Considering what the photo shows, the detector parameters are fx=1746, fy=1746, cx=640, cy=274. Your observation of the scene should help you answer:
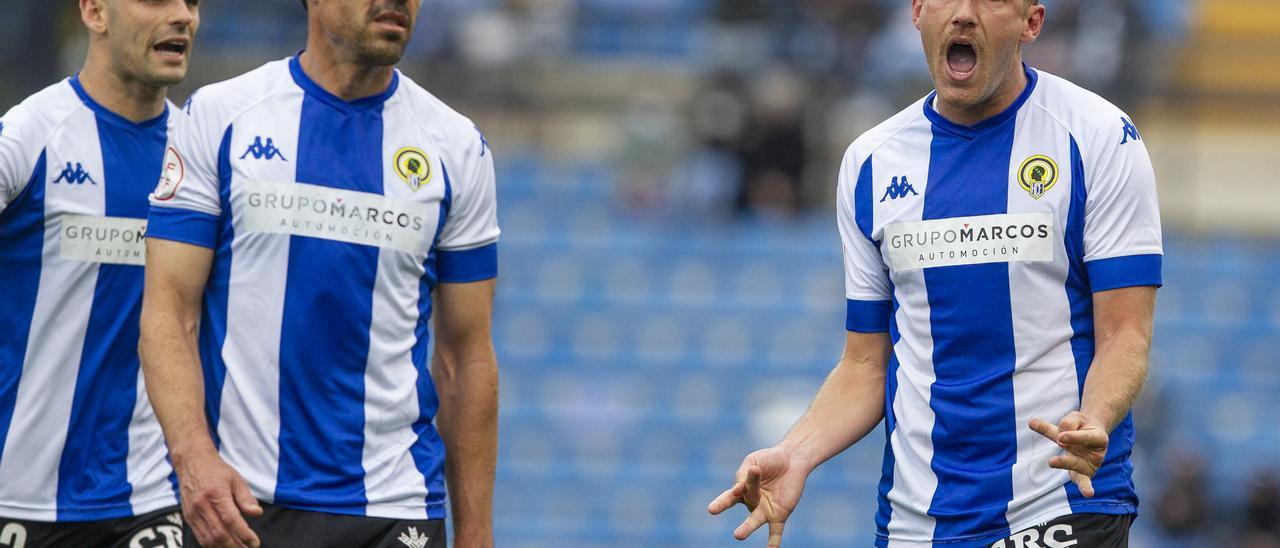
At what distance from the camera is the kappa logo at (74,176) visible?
4.88 meters

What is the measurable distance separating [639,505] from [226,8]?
5.58 m

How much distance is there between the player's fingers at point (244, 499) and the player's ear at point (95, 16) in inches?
60.5

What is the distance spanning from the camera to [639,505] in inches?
488

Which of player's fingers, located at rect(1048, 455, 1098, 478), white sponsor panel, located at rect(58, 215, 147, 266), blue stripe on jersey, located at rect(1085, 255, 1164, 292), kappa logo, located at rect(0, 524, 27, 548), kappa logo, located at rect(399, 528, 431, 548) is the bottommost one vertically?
kappa logo, located at rect(0, 524, 27, 548)

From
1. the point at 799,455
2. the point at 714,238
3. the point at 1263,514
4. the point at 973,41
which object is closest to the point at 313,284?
the point at 799,455

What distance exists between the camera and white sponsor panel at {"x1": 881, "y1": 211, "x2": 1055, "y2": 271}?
169 inches

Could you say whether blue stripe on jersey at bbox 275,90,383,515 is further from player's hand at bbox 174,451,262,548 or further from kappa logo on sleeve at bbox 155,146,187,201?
kappa logo on sleeve at bbox 155,146,187,201

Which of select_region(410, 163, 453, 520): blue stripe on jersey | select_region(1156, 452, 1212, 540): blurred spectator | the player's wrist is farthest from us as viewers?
select_region(1156, 452, 1212, 540): blurred spectator

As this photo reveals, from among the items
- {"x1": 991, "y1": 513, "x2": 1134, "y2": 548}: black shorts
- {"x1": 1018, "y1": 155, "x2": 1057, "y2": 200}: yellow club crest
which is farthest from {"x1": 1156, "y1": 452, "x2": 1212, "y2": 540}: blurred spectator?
{"x1": 1018, "y1": 155, "x2": 1057, "y2": 200}: yellow club crest

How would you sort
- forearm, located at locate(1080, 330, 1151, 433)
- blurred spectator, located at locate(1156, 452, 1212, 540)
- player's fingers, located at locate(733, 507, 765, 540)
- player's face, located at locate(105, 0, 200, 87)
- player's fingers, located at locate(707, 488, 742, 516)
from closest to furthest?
forearm, located at locate(1080, 330, 1151, 433) → player's fingers, located at locate(707, 488, 742, 516) → player's fingers, located at locate(733, 507, 765, 540) → player's face, located at locate(105, 0, 200, 87) → blurred spectator, located at locate(1156, 452, 1212, 540)

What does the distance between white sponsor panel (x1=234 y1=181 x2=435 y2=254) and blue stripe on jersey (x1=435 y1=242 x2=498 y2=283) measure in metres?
0.15

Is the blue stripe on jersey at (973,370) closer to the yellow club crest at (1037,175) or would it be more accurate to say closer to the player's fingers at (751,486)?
the yellow club crest at (1037,175)

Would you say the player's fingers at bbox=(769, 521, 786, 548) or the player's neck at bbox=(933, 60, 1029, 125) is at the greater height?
the player's neck at bbox=(933, 60, 1029, 125)

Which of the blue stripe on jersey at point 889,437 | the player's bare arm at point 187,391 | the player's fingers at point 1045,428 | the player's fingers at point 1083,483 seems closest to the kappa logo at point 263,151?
the player's bare arm at point 187,391
